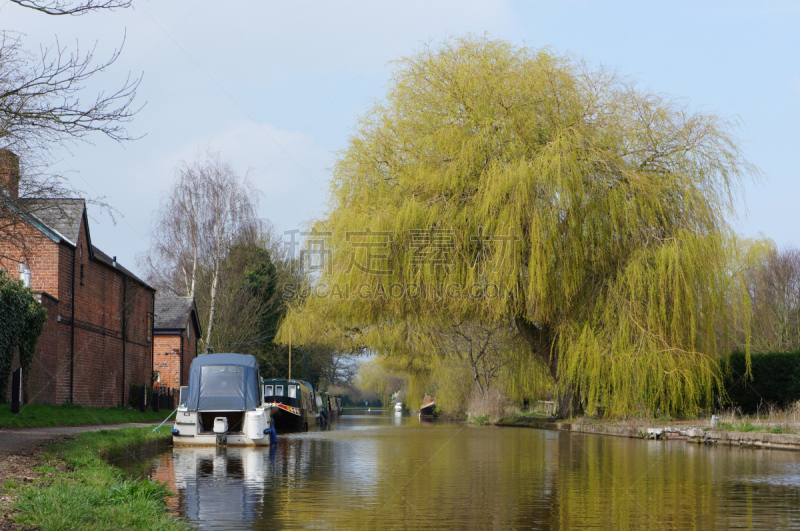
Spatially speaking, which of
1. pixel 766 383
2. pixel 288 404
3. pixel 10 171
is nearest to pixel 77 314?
pixel 288 404

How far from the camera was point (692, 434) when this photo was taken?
18.9 m

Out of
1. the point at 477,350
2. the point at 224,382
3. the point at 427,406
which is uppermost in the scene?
the point at 477,350

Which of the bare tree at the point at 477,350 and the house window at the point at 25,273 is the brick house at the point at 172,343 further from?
the house window at the point at 25,273

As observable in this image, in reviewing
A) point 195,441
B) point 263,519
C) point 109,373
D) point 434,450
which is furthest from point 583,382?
point 109,373

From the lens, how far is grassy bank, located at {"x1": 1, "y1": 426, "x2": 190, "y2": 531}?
6.17 m

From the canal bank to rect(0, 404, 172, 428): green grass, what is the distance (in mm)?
14853

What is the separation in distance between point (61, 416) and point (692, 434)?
1691 centimetres

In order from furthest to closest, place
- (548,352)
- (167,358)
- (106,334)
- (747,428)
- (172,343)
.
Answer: (167,358) → (172,343) → (106,334) → (548,352) → (747,428)

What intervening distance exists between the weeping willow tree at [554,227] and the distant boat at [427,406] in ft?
96.0

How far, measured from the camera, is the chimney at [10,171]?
47.5 feet

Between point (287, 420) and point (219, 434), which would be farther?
point (287, 420)

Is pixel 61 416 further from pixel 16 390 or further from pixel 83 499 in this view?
pixel 83 499

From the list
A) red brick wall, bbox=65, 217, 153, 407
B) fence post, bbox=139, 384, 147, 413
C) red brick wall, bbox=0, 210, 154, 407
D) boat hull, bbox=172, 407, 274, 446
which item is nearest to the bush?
boat hull, bbox=172, 407, 274, 446

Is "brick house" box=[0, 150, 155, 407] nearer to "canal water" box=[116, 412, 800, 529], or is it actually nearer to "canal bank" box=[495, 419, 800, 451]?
"canal water" box=[116, 412, 800, 529]
